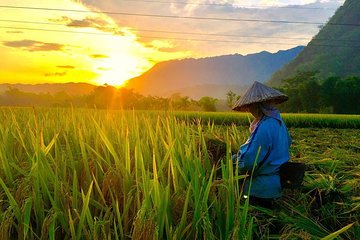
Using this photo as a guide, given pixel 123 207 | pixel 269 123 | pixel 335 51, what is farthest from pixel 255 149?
pixel 335 51

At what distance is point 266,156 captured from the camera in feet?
9.12

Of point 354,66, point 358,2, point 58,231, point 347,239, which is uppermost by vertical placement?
point 358,2

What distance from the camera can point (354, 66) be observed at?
7625cm

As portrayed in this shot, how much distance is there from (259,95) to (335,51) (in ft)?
289

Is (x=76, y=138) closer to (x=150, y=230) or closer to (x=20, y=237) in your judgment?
(x=20, y=237)

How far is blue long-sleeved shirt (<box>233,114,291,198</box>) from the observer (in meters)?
2.74

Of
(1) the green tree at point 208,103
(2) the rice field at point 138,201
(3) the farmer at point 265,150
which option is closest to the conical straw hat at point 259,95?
(3) the farmer at point 265,150

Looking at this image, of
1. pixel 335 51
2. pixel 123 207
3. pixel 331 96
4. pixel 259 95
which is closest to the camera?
pixel 123 207

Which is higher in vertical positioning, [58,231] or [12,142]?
[12,142]

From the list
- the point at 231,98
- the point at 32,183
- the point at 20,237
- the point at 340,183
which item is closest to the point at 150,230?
the point at 20,237

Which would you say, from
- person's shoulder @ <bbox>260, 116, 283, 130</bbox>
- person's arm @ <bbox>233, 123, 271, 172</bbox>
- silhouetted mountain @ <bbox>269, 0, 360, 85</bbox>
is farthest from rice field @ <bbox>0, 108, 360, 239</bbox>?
silhouetted mountain @ <bbox>269, 0, 360, 85</bbox>

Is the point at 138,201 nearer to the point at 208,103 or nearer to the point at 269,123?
the point at 269,123

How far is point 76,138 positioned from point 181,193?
1177mm

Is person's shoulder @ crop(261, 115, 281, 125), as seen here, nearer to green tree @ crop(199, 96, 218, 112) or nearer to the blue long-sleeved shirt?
the blue long-sleeved shirt
